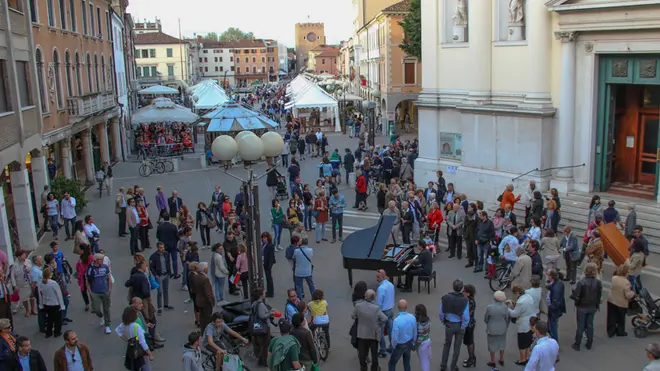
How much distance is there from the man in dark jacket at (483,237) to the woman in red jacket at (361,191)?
256 inches

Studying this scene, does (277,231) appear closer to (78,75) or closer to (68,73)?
(68,73)

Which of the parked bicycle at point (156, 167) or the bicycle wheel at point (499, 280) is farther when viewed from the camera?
the parked bicycle at point (156, 167)

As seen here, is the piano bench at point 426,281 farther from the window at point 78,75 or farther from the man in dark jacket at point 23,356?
the window at point 78,75

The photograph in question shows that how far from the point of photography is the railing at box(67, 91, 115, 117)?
951 inches

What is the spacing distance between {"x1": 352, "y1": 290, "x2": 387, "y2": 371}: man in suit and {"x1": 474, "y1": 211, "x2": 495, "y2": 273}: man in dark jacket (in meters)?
5.43

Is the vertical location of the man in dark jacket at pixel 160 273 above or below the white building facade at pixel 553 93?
below

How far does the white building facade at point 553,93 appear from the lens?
17172mm

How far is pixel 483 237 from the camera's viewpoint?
46.5 ft

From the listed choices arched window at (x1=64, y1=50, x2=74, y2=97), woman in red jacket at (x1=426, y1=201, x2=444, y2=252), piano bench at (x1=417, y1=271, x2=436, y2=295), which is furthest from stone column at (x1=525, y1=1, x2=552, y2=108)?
arched window at (x1=64, y1=50, x2=74, y2=97)

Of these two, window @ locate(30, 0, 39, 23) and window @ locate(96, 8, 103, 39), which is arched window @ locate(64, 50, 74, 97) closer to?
window @ locate(30, 0, 39, 23)

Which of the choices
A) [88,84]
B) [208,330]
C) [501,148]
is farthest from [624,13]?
[88,84]

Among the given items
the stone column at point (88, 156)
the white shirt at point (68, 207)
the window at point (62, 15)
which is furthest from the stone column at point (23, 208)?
the stone column at point (88, 156)

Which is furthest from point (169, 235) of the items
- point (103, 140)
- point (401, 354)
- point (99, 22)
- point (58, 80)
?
point (99, 22)

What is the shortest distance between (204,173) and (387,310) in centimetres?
2063
